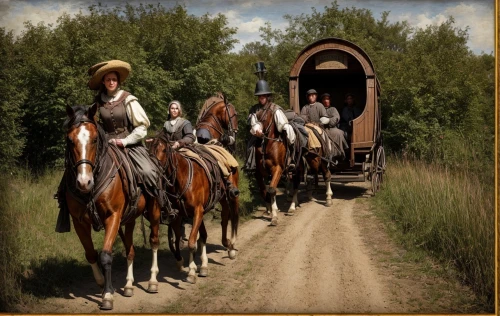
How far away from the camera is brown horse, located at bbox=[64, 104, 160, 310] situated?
618 cm

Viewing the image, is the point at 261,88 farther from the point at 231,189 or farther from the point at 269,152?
the point at 231,189

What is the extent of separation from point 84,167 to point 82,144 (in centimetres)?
25

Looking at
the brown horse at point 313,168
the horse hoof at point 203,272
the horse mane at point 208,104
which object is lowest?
the horse hoof at point 203,272

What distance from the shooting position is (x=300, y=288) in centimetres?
741

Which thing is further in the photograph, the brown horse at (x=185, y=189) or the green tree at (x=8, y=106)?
the green tree at (x=8, y=106)

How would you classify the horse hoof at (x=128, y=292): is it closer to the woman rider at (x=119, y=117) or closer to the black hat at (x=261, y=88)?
the woman rider at (x=119, y=117)

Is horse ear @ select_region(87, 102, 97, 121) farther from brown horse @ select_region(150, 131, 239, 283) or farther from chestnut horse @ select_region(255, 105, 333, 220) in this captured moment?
chestnut horse @ select_region(255, 105, 333, 220)

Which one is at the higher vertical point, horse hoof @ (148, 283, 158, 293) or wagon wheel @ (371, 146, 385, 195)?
wagon wheel @ (371, 146, 385, 195)

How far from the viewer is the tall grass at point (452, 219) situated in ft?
23.2

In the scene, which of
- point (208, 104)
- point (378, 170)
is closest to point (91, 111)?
point (208, 104)

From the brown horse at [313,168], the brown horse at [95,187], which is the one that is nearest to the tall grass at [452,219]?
the brown horse at [313,168]

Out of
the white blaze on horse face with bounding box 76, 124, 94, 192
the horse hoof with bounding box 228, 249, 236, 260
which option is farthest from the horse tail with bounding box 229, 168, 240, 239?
the white blaze on horse face with bounding box 76, 124, 94, 192

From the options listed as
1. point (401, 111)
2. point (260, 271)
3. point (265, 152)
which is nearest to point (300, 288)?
point (260, 271)

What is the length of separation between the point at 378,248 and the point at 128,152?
4.36 meters
